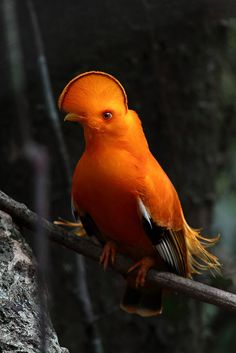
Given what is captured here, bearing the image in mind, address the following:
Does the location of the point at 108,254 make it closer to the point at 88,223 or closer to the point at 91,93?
the point at 88,223

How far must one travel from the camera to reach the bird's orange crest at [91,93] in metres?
2.39

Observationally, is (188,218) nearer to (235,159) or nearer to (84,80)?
(235,159)

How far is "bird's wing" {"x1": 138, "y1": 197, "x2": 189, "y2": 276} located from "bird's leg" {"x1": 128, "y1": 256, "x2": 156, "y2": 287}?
2.2 inches

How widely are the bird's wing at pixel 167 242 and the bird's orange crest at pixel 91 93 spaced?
0.38 metres

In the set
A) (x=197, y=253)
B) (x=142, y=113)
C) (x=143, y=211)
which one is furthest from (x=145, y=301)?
(x=142, y=113)

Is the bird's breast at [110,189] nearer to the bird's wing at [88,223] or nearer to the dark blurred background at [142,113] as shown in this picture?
the bird's wing at [88,223]

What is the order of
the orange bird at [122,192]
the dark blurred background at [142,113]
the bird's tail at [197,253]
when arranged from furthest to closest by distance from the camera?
the dark blurred background at [142,113] → the bird's tail at [197,253] → the orange bird at [122,192]

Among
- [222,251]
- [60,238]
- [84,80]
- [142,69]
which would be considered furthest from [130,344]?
[84,80]

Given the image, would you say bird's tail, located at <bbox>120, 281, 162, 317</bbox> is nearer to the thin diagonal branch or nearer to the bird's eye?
the thin diagonal branch

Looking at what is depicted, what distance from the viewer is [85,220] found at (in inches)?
110

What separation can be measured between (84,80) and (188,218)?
2.08 m

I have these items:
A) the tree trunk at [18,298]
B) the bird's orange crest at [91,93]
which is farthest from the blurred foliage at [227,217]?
the tree trunk at [18,298]

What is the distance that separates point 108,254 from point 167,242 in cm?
24

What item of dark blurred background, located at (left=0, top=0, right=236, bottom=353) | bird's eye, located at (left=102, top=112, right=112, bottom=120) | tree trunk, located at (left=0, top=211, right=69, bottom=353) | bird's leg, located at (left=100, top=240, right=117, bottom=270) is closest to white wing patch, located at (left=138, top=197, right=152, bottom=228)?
bird's leg, located at (left=100, top=240, right=117, bottom=270)
